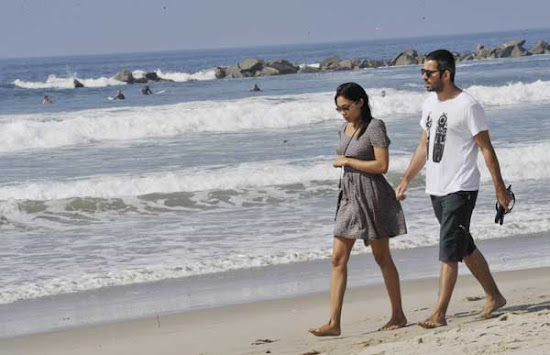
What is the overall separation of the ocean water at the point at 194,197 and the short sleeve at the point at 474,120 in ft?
8.59

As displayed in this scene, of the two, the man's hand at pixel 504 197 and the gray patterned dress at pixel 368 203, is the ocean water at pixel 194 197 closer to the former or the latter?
the gray patterned dress at pixel 368 203

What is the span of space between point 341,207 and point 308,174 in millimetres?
9081

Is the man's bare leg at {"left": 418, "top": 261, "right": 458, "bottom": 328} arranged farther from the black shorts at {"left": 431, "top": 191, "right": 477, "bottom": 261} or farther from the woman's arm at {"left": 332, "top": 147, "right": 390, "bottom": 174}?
the woman's arm at {"left": 332, "top": 147, "right": 390, "bottom": 174}

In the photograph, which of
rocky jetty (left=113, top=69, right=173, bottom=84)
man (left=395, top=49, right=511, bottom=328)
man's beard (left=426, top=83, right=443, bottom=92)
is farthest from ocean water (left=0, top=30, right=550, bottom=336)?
rocky jetty (left=113, top=69, right=173, bottom=84)

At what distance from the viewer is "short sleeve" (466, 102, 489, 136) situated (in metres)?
6.06

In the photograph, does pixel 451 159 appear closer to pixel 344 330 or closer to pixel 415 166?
pixel 415 166

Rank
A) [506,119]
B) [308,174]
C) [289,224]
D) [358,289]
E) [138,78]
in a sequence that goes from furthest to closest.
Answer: [138,78] < [506,119] < [308,174] < [289,224] < [358,289]

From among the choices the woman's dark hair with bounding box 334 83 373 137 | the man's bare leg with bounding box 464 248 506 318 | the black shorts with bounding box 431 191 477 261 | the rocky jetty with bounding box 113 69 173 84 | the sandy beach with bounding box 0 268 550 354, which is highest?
the woman's dark hair with bounding box 334 83 373 137

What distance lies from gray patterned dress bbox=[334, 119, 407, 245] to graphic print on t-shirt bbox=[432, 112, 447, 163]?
28 cm

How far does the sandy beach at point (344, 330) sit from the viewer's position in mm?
5371

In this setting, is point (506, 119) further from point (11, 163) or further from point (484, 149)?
point (484, 149)

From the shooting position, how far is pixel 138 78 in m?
63.6

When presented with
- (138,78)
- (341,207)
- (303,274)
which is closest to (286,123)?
(303,274)

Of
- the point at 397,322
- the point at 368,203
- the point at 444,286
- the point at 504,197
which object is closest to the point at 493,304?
the point at 444,286
